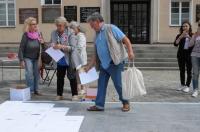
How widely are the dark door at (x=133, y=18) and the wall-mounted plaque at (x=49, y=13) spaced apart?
2.77 meters

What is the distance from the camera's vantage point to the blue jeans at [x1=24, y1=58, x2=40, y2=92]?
10.5 meters

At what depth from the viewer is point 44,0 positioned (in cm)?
2308

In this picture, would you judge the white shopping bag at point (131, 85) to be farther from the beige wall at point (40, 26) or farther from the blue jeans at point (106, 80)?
the beige wall at point (40, 26)

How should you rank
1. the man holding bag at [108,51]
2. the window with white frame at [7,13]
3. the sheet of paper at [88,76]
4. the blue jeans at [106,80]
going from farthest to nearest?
1. the window with white frame at [7,13]
2. the sheet of paper at [88,76]
3. the blue jeans at [106,80]
4. the man holding bag at [108,51]

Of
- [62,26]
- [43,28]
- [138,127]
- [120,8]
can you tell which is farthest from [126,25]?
[138,127]

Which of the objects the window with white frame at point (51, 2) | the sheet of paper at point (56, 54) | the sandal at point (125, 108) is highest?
the window with white frame at point (51, 2)

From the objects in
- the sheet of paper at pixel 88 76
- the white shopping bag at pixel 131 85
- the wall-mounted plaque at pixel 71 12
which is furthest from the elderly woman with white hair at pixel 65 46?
the wall-mounted plaque at pixel 71 12

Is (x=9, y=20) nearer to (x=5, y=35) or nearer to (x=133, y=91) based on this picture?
(x=5, y=35)

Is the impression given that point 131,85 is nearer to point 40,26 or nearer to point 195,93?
point 195,93

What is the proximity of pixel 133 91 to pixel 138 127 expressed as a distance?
134cm

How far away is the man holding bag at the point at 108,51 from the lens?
28.2 ft

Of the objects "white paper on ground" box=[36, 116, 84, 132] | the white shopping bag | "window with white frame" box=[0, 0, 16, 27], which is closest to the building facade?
"window with white frame" box=[0, 0, 16, 27]

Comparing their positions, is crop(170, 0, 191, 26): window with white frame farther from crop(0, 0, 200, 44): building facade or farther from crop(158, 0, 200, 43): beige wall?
crop(158, 0, 200, 43): beige wall

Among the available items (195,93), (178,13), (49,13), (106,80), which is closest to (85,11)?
(49,13)
